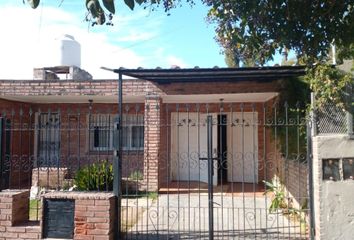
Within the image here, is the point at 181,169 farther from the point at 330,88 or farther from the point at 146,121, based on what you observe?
the point at 330,88

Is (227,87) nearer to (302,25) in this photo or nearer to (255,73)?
(255,73)

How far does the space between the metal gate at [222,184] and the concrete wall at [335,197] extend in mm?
366

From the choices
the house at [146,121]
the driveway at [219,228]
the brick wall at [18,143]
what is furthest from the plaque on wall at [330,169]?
the brick wall at [18,143]

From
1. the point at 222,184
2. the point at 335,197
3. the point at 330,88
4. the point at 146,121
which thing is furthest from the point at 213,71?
the point at 222,184

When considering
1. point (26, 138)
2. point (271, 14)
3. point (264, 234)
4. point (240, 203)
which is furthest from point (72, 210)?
point (26, 138)

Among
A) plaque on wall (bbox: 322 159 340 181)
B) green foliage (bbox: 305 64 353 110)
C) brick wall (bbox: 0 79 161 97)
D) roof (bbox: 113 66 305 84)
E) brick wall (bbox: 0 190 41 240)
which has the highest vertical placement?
brick wall (bbox: 0 79 161 97)

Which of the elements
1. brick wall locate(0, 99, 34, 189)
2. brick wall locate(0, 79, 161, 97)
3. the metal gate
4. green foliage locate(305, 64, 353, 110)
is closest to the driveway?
the metal gate

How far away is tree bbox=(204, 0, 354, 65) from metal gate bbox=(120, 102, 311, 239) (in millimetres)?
1100

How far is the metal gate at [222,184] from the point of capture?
255 inches

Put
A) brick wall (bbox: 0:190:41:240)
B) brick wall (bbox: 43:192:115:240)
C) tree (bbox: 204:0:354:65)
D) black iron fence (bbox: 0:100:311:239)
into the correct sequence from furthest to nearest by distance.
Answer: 1. black iron fence (bbox: 0:100:311:239)
2. brick wall (bbox: 0:190:41:240)
3. brick wall (bbox: 43:192:115:240)
4. tree (bbox: 204:0:354:65)

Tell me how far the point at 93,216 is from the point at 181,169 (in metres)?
7.77

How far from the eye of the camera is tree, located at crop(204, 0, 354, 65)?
5.12m

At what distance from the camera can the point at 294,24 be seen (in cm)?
530

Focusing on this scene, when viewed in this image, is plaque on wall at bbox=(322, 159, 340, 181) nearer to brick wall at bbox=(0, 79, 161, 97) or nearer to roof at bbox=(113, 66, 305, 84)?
roof at bbox=(113, 66, 305, 84)
